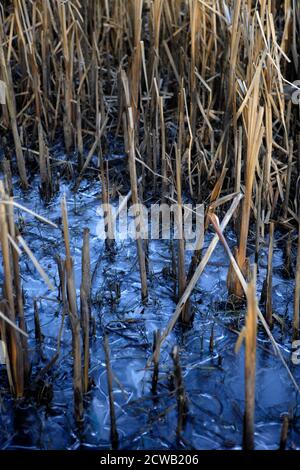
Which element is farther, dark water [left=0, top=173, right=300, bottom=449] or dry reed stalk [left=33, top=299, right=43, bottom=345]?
dry reed stalk [left=33, top=299, right=43, bottom=345]

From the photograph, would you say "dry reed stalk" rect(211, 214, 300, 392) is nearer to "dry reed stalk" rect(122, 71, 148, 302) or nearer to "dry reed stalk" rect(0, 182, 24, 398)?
"dry reed stalk" rect(122, 71, 148, 302)

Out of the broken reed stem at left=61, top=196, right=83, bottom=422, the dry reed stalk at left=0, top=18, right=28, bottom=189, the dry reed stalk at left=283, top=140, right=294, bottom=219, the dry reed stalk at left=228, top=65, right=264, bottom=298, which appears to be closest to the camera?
the broken reed stem at left=61, top=196, right=83, bottom=422

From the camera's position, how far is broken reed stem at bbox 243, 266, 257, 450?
1.79 meters

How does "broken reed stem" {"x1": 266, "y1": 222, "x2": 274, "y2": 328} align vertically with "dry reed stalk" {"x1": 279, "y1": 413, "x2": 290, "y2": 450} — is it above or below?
above

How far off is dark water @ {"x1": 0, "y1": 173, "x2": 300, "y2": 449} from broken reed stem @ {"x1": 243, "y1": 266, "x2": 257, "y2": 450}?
0.13m

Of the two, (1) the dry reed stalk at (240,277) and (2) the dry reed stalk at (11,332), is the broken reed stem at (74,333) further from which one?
(1) the dry reed stalk at (240,277)

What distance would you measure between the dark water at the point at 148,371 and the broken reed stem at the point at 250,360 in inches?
5.2

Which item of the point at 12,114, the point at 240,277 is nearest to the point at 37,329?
the point at 240,277

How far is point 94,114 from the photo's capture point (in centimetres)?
382

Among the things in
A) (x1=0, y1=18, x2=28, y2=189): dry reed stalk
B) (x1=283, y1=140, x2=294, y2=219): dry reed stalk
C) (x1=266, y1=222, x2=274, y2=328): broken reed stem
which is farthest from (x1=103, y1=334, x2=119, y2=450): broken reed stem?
(x1=0, y1=18, x2=28, y2=189): dry reed stalk

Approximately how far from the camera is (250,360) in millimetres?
1881

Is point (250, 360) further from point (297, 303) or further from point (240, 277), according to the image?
point (297, 303)

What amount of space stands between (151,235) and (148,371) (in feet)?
2.81
